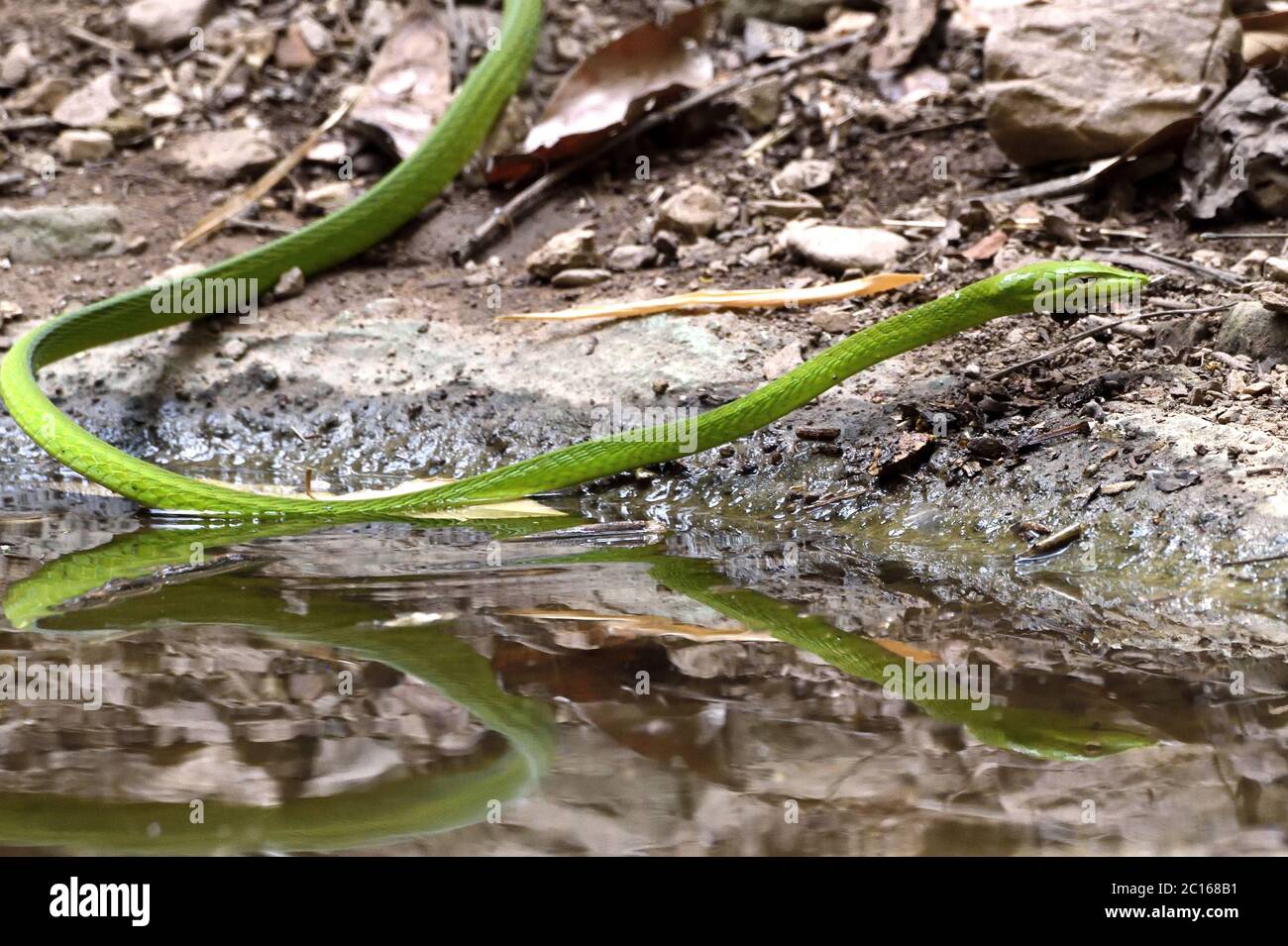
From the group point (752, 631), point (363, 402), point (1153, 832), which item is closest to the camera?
point (1153, 832)

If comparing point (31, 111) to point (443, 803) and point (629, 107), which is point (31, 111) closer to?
point (629, 107)

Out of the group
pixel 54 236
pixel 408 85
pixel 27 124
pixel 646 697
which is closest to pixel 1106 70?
pixel 408 85

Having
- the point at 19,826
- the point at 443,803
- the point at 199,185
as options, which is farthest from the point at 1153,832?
the point at 199,185

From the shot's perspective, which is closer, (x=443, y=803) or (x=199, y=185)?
(x=443, y=803)

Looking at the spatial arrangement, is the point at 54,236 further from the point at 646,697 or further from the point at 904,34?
the point at 646,697

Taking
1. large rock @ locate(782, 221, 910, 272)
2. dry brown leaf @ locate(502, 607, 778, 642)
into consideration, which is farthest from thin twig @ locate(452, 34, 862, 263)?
dry brown leaf @ locate(502, 607, 778, 642)

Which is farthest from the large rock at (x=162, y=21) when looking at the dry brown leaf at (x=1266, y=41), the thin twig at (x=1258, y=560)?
the thin twig at (x=1258, y=560)
